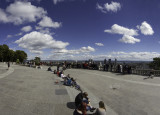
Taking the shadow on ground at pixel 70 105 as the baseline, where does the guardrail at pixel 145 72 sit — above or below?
above

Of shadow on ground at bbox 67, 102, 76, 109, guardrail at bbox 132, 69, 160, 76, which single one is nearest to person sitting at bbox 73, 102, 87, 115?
shadow on ground at bbox 67, 102, 76, 109

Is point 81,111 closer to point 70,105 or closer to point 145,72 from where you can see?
point 70,105

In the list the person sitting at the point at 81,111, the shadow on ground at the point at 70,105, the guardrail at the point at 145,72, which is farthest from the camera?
the guardrail at the point at 145,72

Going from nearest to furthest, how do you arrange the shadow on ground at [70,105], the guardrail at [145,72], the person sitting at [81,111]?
the person sitting at [81,111], the shadow on ground at [70,105], the guardrail at [145,72]

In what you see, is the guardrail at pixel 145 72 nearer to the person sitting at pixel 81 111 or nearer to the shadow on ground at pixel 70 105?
the shadow on ground at pixel 70 105

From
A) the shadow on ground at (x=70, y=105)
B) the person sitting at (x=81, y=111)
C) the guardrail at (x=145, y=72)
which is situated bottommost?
the shadow on ground at (x=70, y=105)

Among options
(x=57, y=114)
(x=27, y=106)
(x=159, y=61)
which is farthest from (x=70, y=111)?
(x=159, y=61)

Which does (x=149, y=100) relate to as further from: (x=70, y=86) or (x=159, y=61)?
(x=159, y=61)

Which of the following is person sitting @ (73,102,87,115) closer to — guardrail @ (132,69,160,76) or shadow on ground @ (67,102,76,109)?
shadow on ground @ (67,102,76,109)

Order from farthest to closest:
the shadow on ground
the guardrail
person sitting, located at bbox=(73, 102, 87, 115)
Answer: the guardrail < the shadow on ground < person sitting, located at bbox=(73, 102, 87, 115)

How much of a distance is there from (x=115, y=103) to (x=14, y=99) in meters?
5.60

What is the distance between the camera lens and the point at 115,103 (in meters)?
6.86

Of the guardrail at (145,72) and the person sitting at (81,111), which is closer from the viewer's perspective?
the person sitting at (81,111)

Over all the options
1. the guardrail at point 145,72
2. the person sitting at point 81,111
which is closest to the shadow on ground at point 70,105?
the person sitting at point 81,111
